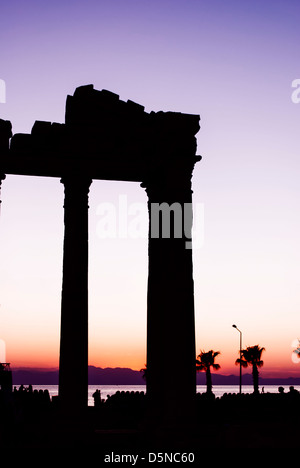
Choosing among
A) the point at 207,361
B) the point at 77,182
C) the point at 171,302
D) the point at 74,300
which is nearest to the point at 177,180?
the point at 77,182

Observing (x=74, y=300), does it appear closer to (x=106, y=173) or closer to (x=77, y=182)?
(x=77, y=182)

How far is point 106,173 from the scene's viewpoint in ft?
180

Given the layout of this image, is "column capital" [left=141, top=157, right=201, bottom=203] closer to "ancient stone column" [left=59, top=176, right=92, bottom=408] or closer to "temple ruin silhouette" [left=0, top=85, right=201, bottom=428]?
"temple ruin silhouette" [left=0, top=85, right=201, bottom=428]

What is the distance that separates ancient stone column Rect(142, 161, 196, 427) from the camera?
47.8m

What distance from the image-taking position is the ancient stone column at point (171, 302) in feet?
157

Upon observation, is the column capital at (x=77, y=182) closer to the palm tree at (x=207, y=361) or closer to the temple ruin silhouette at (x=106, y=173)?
the temple ruin silhouette at (x=106, y=173)

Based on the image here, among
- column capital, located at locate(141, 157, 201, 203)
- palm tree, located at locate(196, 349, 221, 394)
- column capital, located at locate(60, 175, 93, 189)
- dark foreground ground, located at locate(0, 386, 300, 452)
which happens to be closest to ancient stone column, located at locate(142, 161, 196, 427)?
column capital, located at locate(141, 157, 201, 203)

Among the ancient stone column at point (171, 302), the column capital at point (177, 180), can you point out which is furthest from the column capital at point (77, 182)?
the column capital at point (177, 180)

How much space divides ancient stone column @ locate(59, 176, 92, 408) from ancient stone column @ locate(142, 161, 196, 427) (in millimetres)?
4916

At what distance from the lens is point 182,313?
48656 mm

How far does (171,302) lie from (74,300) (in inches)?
312
